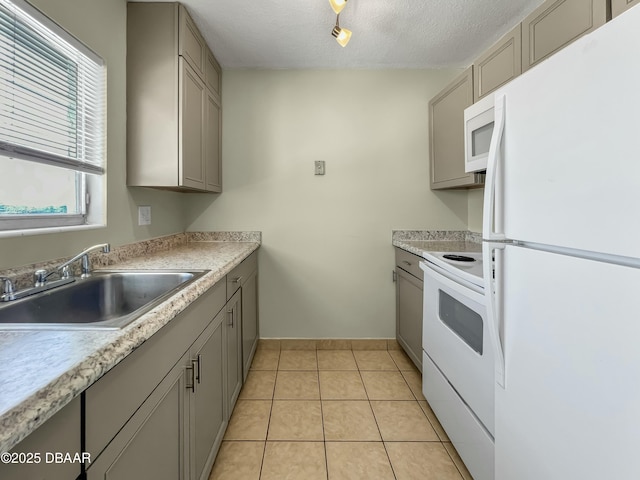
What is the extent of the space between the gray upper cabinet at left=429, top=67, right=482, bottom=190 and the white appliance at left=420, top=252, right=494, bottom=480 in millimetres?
678

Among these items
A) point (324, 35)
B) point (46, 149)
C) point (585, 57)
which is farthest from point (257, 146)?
point (585, 57)

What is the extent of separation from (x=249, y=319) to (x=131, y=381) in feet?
5.30

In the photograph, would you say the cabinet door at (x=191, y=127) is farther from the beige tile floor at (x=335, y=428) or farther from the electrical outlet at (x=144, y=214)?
the beige tile floor at (x=335, y=428)

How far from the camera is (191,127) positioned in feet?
6.74

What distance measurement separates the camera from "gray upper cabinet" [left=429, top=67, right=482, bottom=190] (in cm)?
215

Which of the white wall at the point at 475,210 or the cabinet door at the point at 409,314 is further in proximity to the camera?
the white wall at the point at 475,210

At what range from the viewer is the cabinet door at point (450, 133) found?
216cm

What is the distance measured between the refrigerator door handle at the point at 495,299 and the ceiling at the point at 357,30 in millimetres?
1696

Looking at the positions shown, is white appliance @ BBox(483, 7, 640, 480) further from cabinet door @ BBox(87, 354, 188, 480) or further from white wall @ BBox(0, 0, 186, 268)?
white wall @ BBox(0, 0, 186, 268)

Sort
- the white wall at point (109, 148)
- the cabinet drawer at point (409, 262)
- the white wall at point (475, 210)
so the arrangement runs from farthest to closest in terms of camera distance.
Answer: the white wall at point (475, 210) → the cabinet drawer at point (409, 262) → the white wall at point (109, 148)

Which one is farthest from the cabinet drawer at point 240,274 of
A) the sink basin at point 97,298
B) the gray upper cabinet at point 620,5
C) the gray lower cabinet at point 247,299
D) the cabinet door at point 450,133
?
the gray upper cabinet at point 620,5

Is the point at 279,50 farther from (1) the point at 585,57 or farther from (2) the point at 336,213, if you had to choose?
(1) the point at 585,57

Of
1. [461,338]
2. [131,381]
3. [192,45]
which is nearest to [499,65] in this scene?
[461,338]

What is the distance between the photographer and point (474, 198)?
268cm
